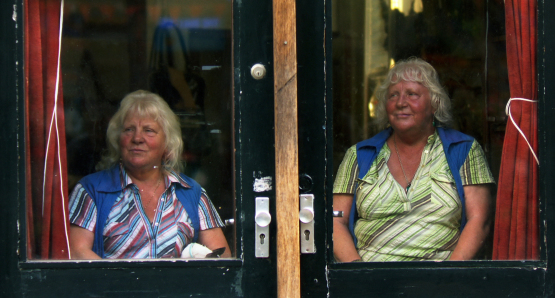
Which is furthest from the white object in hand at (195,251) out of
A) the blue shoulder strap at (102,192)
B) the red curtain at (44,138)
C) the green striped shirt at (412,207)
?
the green striped shirt at (412,207)

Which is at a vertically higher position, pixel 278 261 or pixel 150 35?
pixel 150 35

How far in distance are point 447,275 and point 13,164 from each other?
1.60 m

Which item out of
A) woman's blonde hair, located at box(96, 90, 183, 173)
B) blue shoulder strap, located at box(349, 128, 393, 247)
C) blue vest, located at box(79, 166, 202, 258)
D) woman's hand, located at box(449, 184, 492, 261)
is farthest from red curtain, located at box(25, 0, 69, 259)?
woman's hand, located at box(449, 184, 492, 261)

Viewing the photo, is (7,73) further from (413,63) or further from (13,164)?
(413,63)

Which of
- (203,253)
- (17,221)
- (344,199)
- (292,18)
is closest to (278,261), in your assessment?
(203,253)

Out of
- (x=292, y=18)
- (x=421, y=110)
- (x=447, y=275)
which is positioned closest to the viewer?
(x=292, y=18)

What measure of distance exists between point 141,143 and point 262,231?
2.22 feet

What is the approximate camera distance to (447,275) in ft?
6.32

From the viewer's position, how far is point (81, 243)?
198 centimetres

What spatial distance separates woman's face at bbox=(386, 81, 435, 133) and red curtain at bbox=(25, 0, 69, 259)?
141cm

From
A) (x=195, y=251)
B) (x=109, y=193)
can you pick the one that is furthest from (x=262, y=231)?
(x=109, y=193)

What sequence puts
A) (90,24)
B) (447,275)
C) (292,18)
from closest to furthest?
(292,18) → (447,275) → (90,24)

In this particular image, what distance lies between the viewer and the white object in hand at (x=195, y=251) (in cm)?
197

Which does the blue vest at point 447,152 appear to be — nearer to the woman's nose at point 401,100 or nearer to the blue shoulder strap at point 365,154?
the blue shoulder strap at point 365,154
